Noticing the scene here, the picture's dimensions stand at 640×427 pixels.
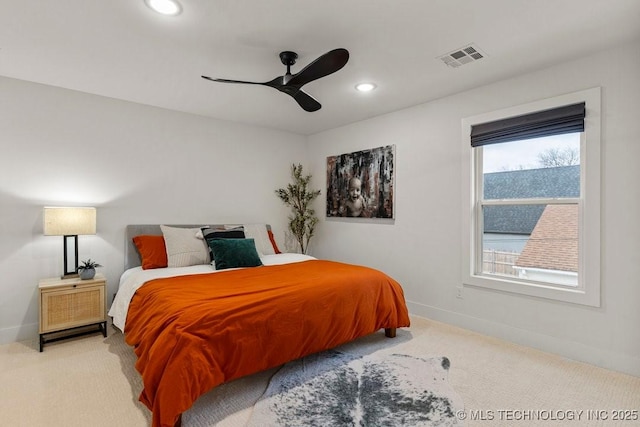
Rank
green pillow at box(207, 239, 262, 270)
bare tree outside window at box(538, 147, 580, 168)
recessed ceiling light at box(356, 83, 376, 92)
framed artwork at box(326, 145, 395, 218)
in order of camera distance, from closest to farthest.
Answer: bare tree outside window at box(538, 147, 580, 168) < recessed ceiling light at box(356, 83, 376, 92) < green pillow at box(207, 239, 262, 270) < framed artwork at box(326, 145, 395, 218)

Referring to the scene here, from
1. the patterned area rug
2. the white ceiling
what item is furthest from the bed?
the white ceiling

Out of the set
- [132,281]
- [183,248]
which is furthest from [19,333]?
[183,248]

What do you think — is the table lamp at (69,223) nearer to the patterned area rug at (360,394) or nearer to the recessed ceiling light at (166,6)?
the recessed ceiling light at (166,6)

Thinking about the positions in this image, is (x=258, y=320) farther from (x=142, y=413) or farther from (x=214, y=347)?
(x=142, y=413)

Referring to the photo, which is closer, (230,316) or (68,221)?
(230,316)

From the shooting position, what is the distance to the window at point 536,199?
2.69 metres

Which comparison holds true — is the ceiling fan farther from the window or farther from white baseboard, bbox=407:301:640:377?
white baseboard, bbox=407:301:640:377

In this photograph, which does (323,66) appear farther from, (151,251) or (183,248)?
(151,251)

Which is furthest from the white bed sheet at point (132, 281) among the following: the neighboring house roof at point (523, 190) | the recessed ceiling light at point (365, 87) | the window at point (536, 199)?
the neighboring house roof at point (523, 190)

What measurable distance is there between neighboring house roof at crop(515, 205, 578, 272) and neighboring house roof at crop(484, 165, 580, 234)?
0.28ft

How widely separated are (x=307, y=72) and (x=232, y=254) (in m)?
2.00

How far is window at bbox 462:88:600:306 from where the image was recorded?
8.82ft

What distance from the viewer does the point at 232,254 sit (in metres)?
3.50

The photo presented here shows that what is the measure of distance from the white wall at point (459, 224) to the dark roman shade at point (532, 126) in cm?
15
